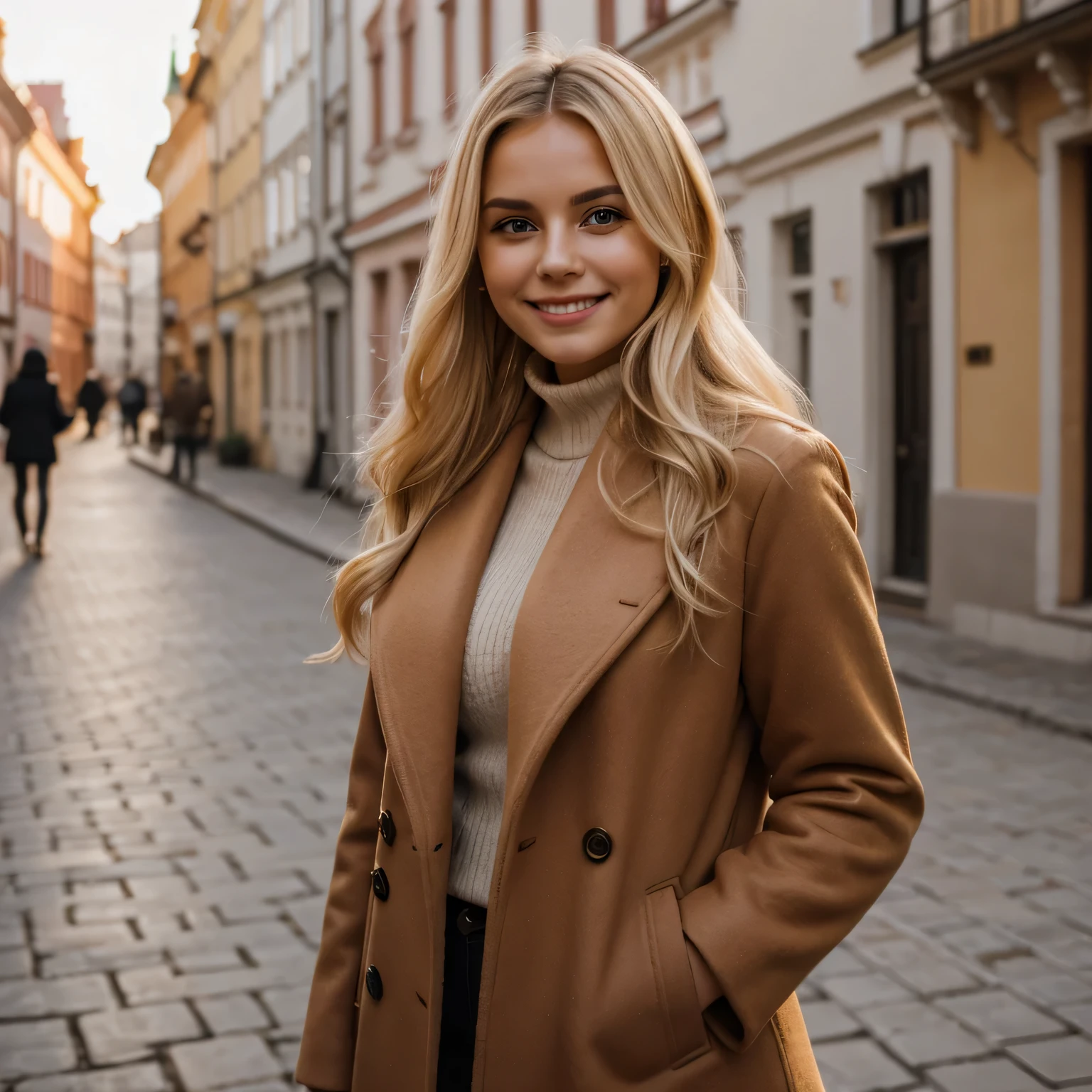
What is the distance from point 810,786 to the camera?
72.4 inches

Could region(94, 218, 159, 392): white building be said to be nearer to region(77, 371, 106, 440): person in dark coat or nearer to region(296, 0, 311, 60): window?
region(77, 371, 106, 440): person in dark coat

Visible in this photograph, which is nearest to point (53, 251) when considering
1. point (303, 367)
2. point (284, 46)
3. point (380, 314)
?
point (284, 46)

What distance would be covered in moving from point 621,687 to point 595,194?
23.4 inches

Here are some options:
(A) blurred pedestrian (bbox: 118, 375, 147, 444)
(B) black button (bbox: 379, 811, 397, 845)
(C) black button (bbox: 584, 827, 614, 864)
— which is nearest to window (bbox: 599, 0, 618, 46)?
(B) black button (bbox: 379, 811, 397, 845)

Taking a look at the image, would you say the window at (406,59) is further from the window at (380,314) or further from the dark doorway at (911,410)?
the dark doorway at (911,410)

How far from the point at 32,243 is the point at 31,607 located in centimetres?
4432

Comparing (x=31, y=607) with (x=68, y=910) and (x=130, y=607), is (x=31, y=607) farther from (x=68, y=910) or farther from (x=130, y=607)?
(x=68, y=910)

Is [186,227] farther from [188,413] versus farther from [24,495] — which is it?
[24,495]

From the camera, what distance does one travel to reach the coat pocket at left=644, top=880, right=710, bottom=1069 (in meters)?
1.75

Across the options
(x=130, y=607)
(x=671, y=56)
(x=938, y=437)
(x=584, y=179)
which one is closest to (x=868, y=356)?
(x=938, y=437)

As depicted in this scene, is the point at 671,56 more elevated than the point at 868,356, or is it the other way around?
the point at 671,56

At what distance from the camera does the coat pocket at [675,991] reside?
175cm

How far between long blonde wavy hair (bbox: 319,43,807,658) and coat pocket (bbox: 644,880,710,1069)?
33 cm

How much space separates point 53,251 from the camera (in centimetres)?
6006
